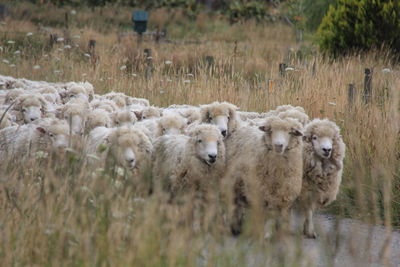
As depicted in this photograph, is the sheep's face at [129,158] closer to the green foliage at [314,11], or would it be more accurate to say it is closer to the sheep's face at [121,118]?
the sheep's face at [121,118]

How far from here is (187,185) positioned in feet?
22.6

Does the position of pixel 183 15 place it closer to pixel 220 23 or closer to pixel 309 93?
pixel 220 23

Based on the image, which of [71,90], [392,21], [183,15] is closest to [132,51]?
[392,21]

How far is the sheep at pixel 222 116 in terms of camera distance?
766cm

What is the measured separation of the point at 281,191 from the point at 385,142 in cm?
183

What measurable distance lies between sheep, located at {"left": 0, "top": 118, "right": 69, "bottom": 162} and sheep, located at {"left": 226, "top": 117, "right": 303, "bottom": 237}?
167 centimetres

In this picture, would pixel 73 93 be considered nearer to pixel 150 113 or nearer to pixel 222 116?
pixel 150 113

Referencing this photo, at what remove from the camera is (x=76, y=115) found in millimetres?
8086

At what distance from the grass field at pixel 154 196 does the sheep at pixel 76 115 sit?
3.64 feet

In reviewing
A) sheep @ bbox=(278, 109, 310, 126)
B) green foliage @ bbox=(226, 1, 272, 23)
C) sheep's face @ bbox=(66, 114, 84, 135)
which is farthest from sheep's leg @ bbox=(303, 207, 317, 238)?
green foliage @ bbox=(226, 1, 272, 23)

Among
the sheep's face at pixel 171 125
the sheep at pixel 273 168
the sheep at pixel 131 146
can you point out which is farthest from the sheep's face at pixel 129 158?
the sheep's face at pixel 171 125

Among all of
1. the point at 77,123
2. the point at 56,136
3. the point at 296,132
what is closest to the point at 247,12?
the point at 77,123

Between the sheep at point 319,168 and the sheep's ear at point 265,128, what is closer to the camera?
the sheep's ear at point 265,128

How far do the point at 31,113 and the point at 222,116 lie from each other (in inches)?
100
